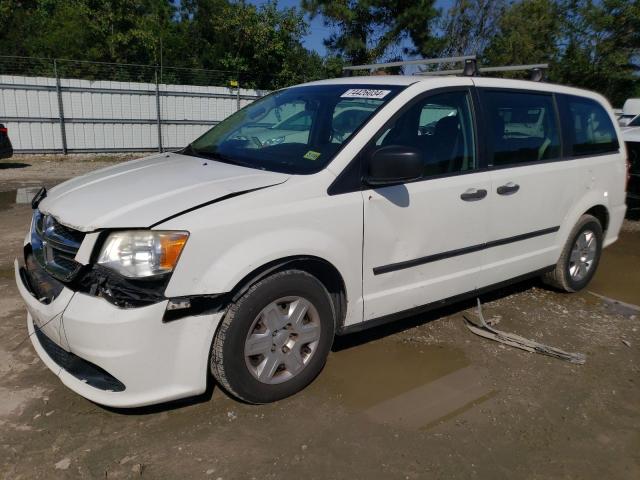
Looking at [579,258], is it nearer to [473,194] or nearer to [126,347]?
[473,194]

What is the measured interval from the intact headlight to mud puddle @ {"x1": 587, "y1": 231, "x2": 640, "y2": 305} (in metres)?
4.18

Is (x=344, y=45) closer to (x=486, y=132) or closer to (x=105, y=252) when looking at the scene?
(x=486, y=132)

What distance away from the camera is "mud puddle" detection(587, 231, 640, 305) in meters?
5.10

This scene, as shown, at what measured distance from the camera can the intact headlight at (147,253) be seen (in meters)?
2.48

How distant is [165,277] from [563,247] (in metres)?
3.42

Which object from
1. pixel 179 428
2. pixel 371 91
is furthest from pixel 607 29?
pixel 179 428

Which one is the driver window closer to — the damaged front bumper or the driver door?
the driver door

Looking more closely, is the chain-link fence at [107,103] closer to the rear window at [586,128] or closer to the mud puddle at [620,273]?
the mud puddle at [620,273]

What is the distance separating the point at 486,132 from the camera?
372 cm

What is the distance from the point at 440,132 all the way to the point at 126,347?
92.1 inches

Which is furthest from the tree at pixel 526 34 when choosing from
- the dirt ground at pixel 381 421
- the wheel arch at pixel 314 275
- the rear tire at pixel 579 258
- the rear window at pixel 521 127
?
the wheel arch at pixel 314 275

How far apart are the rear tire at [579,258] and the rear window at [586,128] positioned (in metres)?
0.61

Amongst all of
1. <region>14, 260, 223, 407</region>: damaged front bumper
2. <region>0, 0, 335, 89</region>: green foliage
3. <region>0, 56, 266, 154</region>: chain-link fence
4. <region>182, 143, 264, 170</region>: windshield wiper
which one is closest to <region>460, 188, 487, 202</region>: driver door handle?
<region>182, 143, 264, 170</region>: windshield wiper

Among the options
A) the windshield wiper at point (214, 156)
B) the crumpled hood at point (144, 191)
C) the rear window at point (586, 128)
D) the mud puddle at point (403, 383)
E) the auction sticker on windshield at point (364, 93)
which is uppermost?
the auction sticker on windshield at point (364, 93)
